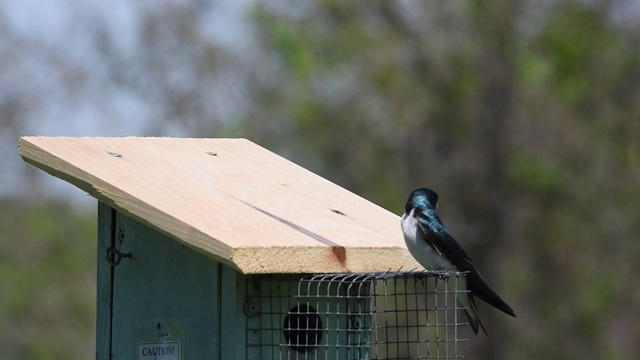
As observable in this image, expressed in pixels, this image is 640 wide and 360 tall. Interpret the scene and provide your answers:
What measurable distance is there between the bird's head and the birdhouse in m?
0.14

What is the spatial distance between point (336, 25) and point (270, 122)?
138cm

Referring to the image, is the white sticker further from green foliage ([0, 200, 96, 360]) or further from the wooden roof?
green foliage ([0, 200, 96, 360])

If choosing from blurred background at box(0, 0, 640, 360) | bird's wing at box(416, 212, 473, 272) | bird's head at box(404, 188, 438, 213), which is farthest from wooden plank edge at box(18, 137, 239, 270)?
blurred background at box(0, 0, 640, 360)

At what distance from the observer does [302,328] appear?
3184 mm

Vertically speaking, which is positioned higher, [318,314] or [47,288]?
[47,288]

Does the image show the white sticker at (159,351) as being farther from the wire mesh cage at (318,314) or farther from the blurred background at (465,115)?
the blurred background at (465,115)

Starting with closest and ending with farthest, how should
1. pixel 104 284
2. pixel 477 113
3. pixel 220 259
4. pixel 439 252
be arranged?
1. pixel 220 259
2. pixel 104 284
3. pixel 439 252
4. pixel 477 113

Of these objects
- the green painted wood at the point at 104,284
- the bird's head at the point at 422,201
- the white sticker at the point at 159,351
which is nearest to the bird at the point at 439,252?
the bird's head at the point at 422,201

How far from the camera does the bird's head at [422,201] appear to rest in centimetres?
360

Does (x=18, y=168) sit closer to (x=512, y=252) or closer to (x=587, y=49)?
(x=512, y=252)

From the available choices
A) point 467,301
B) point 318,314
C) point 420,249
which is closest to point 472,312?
point 467,301

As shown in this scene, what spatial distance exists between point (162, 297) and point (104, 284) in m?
0.25

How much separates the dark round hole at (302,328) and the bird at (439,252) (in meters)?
0.36

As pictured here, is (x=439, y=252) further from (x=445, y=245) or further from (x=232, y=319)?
(x=232, y=319)
